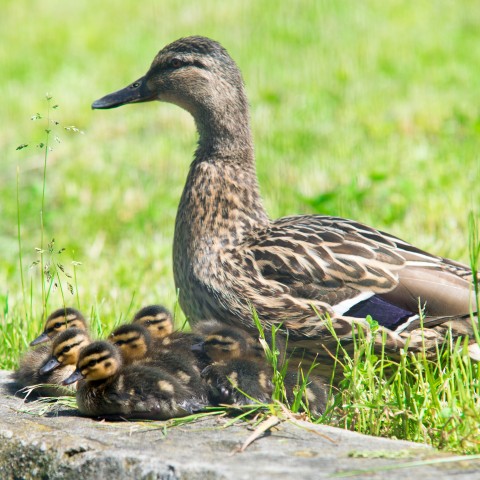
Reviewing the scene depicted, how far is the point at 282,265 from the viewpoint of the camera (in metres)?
4.43

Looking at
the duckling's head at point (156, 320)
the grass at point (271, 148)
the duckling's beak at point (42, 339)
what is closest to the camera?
the duckling's head at point (156, 320)

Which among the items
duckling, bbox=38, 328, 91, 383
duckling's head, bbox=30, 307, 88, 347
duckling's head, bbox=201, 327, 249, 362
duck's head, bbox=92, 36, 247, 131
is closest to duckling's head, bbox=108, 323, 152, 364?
duckling, bbox=38, 328, 91, 383

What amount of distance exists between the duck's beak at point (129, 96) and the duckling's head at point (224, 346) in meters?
2.04

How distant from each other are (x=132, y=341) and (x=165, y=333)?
0.30 m

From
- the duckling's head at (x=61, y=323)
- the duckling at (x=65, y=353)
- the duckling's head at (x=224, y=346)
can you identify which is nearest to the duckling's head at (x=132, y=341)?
the duckling at (x=65, y=353)

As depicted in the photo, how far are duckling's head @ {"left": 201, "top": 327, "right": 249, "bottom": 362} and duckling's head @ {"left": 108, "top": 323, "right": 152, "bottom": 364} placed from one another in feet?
0.88

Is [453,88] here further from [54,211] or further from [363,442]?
[363,442]

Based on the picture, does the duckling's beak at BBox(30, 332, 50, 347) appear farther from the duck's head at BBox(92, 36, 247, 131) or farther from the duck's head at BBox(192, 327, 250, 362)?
the duck's head at BBox(92, 36, 247, 131)

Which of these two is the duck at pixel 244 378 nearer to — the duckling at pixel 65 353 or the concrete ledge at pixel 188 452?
the concrete ledge at pixel 188 452

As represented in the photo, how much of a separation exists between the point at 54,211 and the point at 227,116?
11.4 feet

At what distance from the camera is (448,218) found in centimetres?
687

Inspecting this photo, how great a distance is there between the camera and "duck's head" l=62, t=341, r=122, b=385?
3662 mm

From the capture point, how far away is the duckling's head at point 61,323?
436 centimetres

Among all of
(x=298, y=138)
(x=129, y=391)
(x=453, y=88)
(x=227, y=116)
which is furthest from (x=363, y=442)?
(x=453, y=88)
